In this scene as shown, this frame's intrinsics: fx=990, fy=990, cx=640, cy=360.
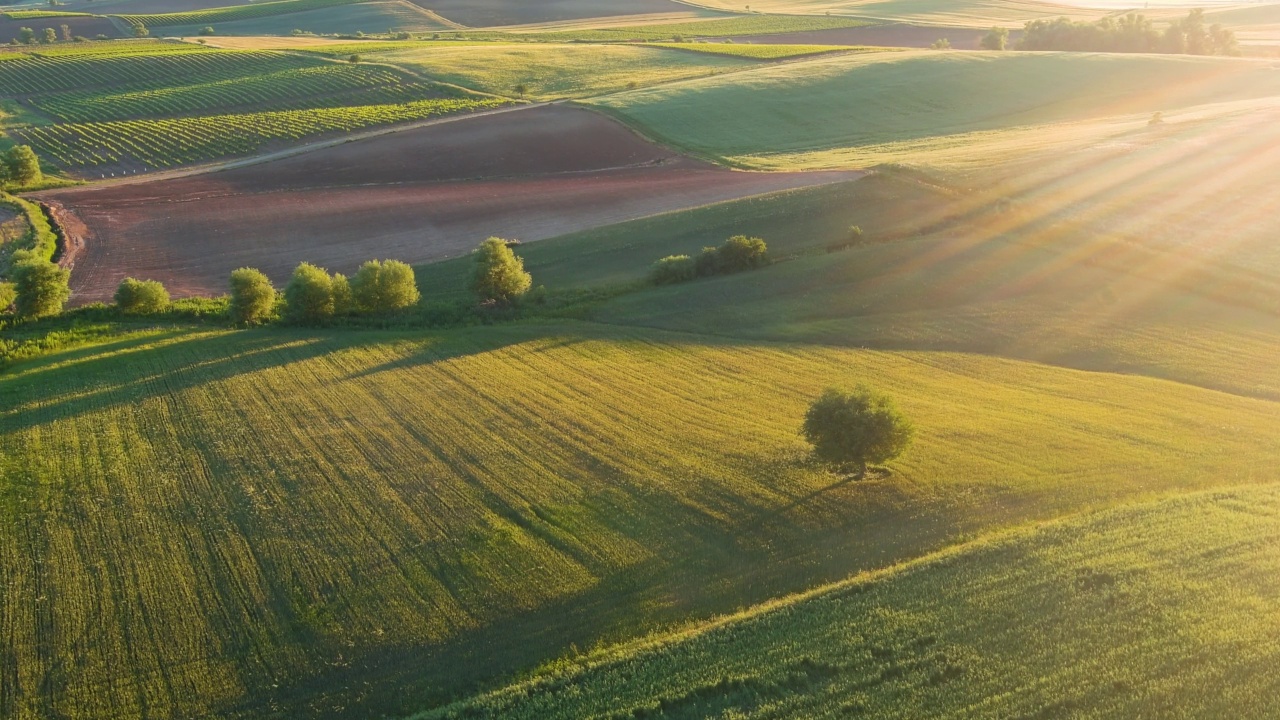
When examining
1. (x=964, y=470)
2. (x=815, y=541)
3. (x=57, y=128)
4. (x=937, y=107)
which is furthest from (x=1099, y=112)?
(x=57, y=128)

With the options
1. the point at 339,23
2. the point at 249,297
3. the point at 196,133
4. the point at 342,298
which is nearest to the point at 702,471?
the point at 342,298

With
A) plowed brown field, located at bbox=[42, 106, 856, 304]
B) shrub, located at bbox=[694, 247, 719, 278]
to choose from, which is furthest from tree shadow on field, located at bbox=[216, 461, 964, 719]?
plowed brown field, located at bbox=[42, 106, 856, 304]

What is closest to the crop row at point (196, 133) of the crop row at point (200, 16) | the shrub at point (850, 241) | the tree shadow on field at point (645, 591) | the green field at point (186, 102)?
the green field at point (186, 102)

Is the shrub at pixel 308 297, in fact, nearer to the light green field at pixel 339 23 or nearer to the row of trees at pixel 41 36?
the row of trees at pixel 41 36

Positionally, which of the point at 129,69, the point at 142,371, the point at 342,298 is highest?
the point at 129,69

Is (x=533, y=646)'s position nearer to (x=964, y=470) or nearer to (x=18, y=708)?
(x=18, y=708)

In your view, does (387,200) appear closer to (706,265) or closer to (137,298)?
(137,298)

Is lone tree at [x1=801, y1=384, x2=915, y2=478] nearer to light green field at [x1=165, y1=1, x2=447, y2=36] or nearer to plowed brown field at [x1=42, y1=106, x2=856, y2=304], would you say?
plowed brown field at [x1=42, y1=106, x2=856, y2=304]
